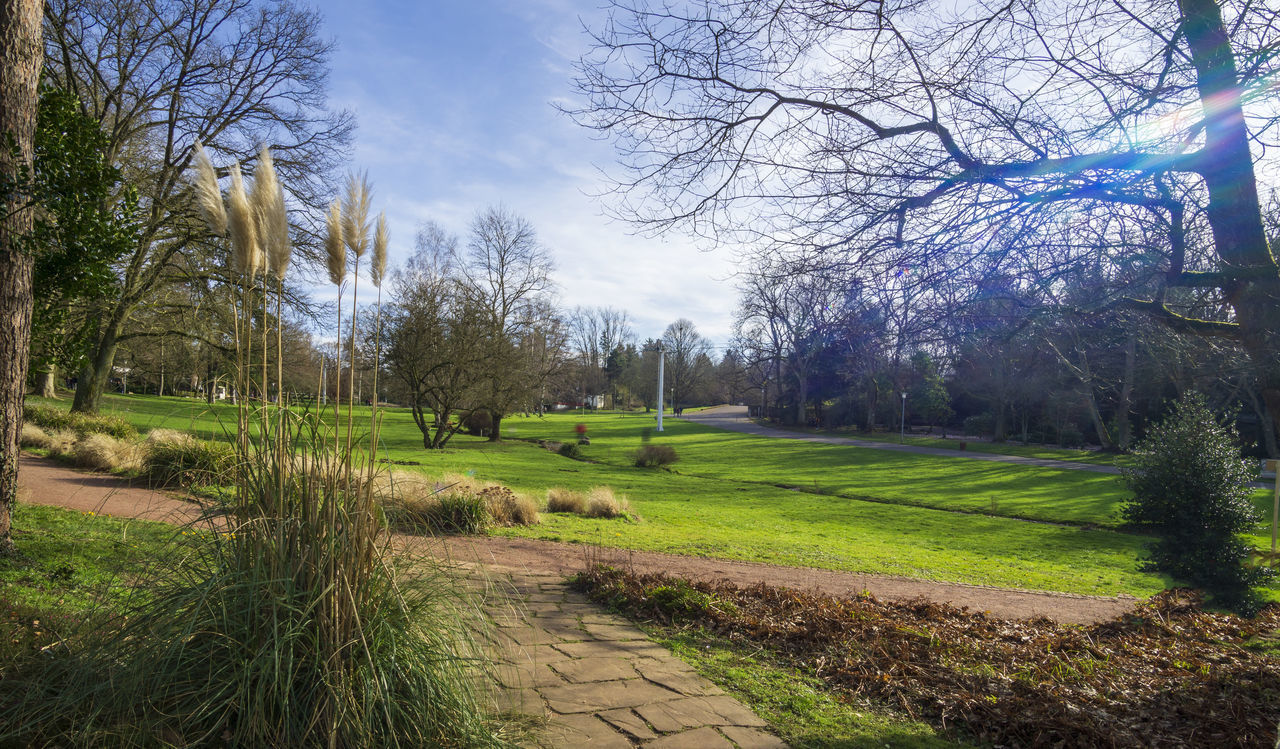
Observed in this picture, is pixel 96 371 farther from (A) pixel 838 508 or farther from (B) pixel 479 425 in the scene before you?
(A) pixel 838 508

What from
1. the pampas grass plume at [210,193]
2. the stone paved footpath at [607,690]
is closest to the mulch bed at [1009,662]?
the stone paved footpath at [607,690]

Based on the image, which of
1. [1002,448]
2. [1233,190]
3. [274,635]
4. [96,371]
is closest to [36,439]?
[96,371]

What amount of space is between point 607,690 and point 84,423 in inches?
631

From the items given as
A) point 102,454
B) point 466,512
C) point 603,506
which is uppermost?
point 102,454

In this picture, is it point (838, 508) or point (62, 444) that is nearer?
point (62, 444)

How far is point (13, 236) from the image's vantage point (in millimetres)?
4984

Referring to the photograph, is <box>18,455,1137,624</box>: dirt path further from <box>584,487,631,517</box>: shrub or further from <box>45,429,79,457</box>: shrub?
<box>584,487,631,517</box>: shrub

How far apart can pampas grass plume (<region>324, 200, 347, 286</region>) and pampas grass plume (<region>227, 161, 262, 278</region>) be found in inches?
11.0

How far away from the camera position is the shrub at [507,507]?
937cm

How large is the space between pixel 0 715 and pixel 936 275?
5.53m

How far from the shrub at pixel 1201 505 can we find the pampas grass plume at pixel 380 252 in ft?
39.3

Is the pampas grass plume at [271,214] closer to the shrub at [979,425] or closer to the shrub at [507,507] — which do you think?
the shrub at [507,507]

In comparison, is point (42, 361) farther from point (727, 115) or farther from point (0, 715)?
point (727, 115)

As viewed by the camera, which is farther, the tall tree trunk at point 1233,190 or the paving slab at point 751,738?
the tall tree trunk at point 1233,190
